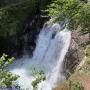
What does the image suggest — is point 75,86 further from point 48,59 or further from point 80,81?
point 48,59

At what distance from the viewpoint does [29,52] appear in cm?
2144

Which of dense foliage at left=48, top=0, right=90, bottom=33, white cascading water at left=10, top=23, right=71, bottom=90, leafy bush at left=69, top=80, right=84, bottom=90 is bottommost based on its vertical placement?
white cascading water at left=10, top=23, right=71, bottom=90

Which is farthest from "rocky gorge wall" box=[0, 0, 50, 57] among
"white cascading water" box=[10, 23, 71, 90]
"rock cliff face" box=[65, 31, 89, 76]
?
"rock cliff face" box=[65, 31, 89, 76]

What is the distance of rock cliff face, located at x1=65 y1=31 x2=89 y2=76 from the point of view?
16031mm

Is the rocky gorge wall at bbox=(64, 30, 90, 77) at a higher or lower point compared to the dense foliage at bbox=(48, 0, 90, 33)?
lower

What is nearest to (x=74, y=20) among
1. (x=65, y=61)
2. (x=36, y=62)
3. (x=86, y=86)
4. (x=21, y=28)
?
(x=86, y=86)

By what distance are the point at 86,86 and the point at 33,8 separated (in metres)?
11.3

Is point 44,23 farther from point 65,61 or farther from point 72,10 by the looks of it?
point 72,10

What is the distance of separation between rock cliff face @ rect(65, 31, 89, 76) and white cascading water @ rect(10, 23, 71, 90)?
790 mm

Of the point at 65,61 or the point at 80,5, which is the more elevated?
the point at 80,5

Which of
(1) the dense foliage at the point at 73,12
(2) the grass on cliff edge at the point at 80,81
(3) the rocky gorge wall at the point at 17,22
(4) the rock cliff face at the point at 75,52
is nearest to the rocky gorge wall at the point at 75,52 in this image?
(4) the rock cliff face at the point at 75,52

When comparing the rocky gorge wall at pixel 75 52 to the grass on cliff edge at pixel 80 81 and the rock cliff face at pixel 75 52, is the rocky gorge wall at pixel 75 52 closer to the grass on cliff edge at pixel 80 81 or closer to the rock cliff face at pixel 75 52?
the rock cliff face at pixel 75 52

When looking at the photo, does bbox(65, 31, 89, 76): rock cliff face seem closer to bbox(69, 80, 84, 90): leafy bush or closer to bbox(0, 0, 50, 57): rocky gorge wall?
bbox(69, 80, 84, 90): leafy bush

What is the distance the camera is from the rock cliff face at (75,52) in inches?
631
